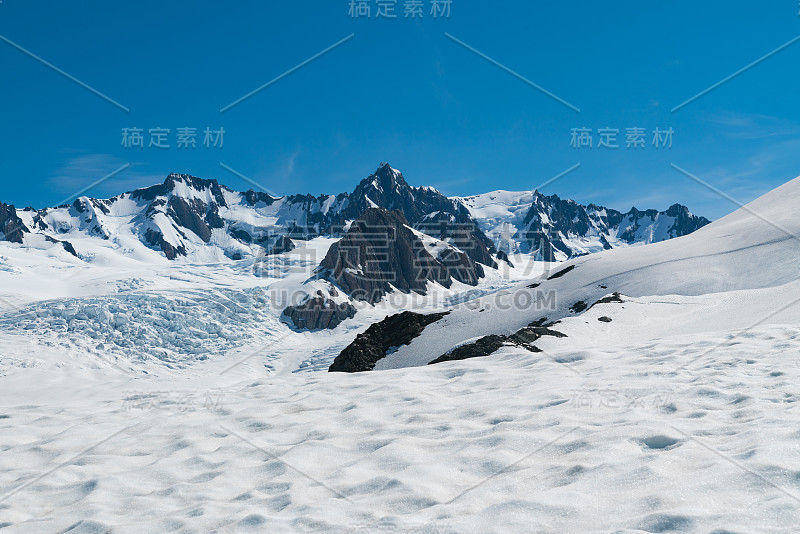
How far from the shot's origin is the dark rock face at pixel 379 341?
80.0ft

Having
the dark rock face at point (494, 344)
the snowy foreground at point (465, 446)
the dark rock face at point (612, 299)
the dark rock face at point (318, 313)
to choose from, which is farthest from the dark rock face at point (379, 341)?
the dark rock face at point (318, 313)

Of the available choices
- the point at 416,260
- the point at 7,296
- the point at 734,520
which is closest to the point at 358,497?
the point at 734,520

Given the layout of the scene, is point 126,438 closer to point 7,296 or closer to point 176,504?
point 176,504

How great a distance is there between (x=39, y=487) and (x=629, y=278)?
28.2m

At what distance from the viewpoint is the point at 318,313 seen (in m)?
145

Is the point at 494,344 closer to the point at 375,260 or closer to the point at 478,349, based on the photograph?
the point at 478,349

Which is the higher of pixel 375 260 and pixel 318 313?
pixel 375 260

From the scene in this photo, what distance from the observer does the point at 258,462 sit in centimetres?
786

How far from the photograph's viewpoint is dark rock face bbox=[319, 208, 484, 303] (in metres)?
169

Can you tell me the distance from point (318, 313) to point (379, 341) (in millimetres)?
120645

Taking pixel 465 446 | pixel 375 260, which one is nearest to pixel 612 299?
pixel 465 446

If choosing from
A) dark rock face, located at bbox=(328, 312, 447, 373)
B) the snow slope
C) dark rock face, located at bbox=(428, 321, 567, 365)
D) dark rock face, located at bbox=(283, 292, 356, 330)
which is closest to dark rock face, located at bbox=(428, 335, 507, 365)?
dark rock face, located at bbox=(428, 321, 567, 365)

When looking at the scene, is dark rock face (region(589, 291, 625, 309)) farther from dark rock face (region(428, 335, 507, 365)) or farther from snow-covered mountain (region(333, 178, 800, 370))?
dark rock face (region(428, 335, 507, 365))

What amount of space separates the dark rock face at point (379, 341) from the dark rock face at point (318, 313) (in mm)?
109442
